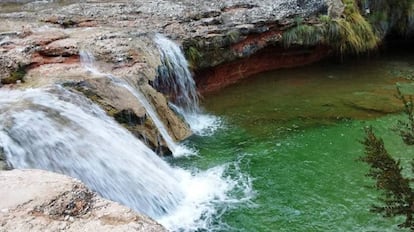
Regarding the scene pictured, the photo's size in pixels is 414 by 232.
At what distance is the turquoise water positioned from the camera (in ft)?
15.2

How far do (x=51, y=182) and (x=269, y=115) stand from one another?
16.1ft

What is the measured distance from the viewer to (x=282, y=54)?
9.33 metres

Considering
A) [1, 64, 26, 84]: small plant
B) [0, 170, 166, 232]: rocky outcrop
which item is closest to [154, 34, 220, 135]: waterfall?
[1, 64, 26, 84]: small plant

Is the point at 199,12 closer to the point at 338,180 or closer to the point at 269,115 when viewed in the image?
the point at 269,115

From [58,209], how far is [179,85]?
5026 millimetres

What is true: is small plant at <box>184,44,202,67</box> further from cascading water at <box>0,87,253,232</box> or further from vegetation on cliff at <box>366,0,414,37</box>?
vegetation on cliff at <box>366,0,414,37</box>

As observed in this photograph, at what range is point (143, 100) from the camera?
6.02 metres

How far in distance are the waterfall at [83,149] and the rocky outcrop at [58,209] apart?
1673mm

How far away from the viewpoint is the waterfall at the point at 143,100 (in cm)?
586

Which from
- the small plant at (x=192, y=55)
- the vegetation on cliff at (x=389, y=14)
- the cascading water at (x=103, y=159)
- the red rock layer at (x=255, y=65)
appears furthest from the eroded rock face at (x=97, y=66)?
the vegetation on cliff at (x=389, y=14)

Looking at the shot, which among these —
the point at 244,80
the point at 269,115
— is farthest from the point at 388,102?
the point at 244,80

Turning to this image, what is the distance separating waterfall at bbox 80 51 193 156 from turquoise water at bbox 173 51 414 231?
23cm

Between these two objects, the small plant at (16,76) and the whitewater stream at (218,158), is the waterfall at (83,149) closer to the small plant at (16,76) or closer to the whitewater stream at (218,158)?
the whitewater stream at (218,158)

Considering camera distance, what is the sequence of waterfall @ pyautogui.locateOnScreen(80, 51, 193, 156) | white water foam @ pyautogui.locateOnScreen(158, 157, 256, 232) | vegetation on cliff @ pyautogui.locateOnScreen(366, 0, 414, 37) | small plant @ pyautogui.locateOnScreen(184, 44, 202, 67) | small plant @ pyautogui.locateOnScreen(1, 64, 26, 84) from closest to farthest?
white water foam @ pyautogui.locateOnScreen(158, 157, 256, 232) → small plant @ pyautogui.locateOnScreen(1, 64, 26, 84) → waterfall @ pyautogui.locateOnScreen(80, 51, 193, 156) → small plant @ pyautogui.locateOnScreen(184, 44, 202, 67) → vegetation on cliff @ pyautogui.locateOnScreen(366, 0, 414, 37)
